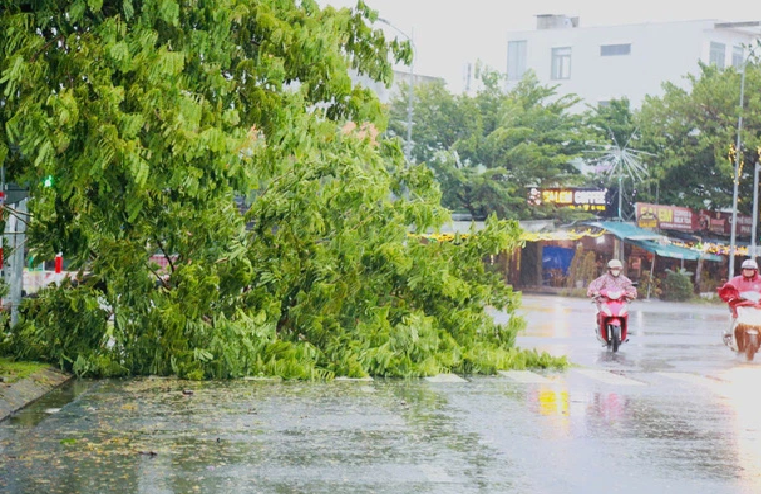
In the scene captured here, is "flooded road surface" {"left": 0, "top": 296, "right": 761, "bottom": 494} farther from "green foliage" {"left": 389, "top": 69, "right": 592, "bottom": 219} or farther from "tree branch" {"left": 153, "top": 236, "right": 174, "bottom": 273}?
"green foliage" {"left": 389, "top": 69, "right": 592, "bottom": 219}

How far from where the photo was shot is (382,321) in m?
19.2

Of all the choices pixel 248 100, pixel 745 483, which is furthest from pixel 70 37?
pixel 745 483

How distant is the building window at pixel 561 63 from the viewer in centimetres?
8481

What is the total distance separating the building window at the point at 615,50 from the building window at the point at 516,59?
5.39 metres

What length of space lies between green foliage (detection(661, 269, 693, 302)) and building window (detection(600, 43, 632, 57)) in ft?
77.7

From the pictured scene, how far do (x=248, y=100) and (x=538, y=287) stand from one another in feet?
189

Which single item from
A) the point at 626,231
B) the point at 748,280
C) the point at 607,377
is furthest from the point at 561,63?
the point at 607,377

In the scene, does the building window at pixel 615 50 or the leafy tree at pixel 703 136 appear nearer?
the leafy tree at pixel 703 136

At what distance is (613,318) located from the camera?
2547 centimetres

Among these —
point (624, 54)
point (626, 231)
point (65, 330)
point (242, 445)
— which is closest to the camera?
point (242, 445)

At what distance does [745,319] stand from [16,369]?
43.1 feet

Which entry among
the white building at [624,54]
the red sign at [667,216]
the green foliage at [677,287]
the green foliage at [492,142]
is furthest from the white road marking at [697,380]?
the white building at [624,54]

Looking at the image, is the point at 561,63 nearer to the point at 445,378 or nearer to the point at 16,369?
the point at 445,378

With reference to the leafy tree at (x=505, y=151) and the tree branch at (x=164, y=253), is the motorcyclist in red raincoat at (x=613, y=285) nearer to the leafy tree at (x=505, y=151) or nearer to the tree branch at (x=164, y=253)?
the tree branch at (x=164, y=253)
